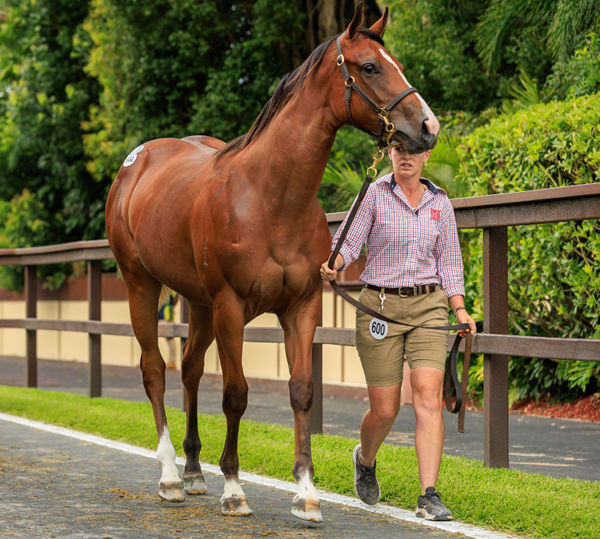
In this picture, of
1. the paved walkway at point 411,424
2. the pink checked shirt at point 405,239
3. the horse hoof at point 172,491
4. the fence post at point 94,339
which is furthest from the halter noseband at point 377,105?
the fence post at point 94,339

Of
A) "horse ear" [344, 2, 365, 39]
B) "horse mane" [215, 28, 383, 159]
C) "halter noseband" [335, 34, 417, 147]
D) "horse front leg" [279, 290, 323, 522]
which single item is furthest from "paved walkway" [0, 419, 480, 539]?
"horse ear" [344, 2, 365, 39]

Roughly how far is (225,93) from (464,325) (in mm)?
12060

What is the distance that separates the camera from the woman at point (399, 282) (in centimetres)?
493

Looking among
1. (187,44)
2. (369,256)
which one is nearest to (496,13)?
(187,44)

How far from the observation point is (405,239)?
195 inches

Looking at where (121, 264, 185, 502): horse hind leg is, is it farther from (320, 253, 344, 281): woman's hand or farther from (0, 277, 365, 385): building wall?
(0, 277, 365, 385): building wall

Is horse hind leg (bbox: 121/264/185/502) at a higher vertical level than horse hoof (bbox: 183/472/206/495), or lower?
higher

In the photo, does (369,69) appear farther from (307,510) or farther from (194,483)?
(194,483)

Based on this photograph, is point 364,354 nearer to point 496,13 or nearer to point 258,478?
point 258,478

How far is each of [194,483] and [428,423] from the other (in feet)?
5.15

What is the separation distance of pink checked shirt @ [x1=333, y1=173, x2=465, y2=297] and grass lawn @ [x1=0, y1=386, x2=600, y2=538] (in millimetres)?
1085

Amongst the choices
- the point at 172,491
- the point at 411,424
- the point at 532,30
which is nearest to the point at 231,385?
the point at 172,491

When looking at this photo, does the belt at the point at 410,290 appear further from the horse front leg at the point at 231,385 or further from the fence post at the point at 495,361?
the fence post at the point at 495,361

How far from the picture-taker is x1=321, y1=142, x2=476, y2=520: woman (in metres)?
4.93
